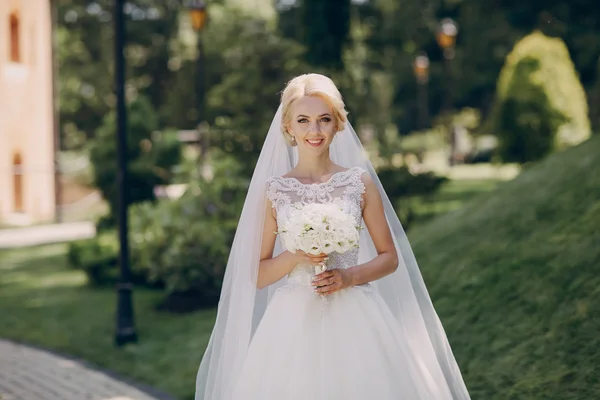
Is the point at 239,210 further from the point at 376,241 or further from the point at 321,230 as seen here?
the point at 321,230

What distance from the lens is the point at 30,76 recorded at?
28.2 metres

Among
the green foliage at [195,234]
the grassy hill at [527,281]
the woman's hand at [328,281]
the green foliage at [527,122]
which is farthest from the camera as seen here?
the green foliage at [527,122]

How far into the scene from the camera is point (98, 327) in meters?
11.2

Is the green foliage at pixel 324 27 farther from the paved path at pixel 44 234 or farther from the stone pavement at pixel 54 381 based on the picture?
the stone pavement at pixel 54 381

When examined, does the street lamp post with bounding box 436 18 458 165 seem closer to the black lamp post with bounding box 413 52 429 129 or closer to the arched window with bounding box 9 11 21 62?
the black lamp post with bounding box 413 52 429 129

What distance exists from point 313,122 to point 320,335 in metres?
1.13

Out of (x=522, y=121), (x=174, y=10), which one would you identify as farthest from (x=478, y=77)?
(x=522, y=121)

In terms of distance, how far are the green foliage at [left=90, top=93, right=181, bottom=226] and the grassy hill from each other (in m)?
6.61

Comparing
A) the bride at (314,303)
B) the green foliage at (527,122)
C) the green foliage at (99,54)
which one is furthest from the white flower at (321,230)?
the green foliage at (99,54)

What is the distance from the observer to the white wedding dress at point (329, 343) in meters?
4.48

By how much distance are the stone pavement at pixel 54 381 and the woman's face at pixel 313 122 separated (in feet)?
13.1

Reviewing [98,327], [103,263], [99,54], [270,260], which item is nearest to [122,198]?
[98,327]

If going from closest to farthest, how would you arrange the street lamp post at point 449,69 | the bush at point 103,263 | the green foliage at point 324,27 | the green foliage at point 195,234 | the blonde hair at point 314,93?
the blonde hair at point 314,93
the green foliage at point 195,234
the bush at point 103,263
the green foliage at point 324,27
the street lamp post at point 449,69

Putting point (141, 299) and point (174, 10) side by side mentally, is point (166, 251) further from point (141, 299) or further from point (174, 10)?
point (174, 10)
